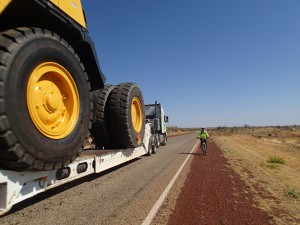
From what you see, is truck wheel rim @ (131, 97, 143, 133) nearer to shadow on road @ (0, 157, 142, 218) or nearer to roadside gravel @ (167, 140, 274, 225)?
shadow on road @ (0, 157, 142, 218)

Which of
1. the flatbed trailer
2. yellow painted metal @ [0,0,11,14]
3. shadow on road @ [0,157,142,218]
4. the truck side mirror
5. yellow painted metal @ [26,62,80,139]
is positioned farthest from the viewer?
the truck side mirror

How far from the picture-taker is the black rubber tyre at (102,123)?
10.0m

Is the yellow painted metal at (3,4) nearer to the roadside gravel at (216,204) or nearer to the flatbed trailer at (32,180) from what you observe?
the flatbed trailer at (32,180)

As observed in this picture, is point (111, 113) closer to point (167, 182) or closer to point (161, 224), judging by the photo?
point (167, 182)

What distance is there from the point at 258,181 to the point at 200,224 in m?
5.72

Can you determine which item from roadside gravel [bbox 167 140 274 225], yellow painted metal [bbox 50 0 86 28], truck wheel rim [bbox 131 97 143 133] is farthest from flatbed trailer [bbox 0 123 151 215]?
truck wheel rim [bbox 131 97 143 133]

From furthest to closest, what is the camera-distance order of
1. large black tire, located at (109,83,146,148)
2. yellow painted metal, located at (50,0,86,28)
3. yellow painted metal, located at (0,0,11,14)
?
1. large black tire, located at (109,83,146,148)
2. yellow painted metal, located at (50,0,86,28)
3. yellow painted metal, located at (0,0,11,14)

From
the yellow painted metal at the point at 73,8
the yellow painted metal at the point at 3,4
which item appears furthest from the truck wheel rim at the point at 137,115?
the yellow painted metal at the point at 3,4

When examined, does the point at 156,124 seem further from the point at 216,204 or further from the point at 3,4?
the point at 3,4

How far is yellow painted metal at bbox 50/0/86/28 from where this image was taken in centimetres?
562

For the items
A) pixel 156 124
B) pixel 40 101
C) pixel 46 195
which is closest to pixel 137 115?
pixel 46 195

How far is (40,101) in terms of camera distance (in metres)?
5.26

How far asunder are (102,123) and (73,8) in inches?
177

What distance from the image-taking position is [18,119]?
4.58 meters
